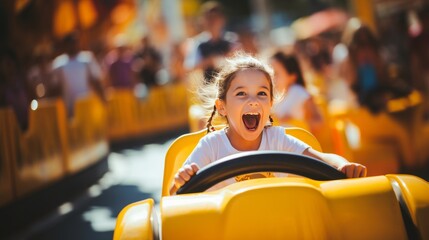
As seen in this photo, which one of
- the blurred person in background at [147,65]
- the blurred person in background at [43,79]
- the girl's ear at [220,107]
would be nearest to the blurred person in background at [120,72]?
the blurred person in background at [147,65]

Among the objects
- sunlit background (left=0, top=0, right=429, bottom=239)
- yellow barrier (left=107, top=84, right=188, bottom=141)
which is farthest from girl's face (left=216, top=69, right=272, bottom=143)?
yellow barrier (left=107, top=84, right=188, bottom=141)

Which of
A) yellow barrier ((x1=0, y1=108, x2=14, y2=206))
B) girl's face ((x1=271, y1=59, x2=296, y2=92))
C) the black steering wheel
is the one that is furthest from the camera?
yellow barrier ((x1=0, y1=108, x2=14, y2=206))

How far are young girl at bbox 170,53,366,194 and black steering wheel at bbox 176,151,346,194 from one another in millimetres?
317

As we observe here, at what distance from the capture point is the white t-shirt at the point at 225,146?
94.1 inches

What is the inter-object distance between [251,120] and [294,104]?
6.22ft

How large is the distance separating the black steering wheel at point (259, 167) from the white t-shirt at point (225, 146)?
0.39 m

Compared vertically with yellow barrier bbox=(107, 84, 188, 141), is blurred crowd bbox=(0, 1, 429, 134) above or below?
above

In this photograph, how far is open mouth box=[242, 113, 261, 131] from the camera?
2367 millimetres

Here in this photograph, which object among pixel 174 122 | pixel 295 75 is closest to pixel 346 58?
pixel 295 75

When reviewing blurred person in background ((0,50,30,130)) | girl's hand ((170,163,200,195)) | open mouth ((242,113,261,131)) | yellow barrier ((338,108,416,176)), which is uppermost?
blurred person in background ((0,50,30,130))

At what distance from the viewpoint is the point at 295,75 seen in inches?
175

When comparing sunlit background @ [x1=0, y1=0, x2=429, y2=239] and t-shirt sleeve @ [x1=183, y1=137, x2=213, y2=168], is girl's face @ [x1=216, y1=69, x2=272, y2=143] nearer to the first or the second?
t-shirt sleeve @ [x1=183, y1=137, x2=213, y2=168]

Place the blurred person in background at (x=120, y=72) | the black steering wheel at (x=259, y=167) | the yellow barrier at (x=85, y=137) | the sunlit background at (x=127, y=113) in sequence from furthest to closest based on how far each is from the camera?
the blurred person in background at (x=120, y=72), the yellow barrier at (x=85, y=137), the sunlit background at (x=127, y=113), the black steering wheel at (x=259, y=167)

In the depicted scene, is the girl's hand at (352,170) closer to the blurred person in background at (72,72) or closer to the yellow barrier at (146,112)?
the blurred person in background at (72,72)
